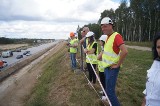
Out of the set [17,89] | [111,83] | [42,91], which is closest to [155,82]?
[111,83]

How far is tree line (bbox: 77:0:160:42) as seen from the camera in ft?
176

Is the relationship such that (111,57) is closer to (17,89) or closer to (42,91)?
(42,91)

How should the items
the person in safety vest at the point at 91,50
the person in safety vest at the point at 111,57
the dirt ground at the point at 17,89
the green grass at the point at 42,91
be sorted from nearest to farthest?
the person in safety vest at the point at 111,57 → the person in safety vest at the point at 91,50 → the green grass at the point at 42,91 → the dirt ground at the point at 17,89

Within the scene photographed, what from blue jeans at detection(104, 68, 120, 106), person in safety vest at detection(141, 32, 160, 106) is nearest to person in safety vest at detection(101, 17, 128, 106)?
blue jeans at detection(104, 68, 120, 106)

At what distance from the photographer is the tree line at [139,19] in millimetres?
53769

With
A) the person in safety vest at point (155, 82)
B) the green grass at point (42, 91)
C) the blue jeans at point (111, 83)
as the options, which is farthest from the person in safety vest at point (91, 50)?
the person in safety vest at point (155, 82)

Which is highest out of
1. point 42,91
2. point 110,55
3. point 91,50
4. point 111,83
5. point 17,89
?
point 110,55

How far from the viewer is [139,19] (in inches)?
2340

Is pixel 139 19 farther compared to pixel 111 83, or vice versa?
pixel 139 19

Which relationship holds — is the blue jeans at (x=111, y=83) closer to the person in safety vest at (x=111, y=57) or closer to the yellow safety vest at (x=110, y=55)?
the person in safety vest at (x=111, y=57)

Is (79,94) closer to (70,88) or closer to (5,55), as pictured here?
(70,88)

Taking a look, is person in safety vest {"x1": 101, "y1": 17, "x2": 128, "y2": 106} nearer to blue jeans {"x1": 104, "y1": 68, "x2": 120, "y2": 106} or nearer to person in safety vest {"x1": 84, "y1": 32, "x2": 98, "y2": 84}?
blue jeans {"x1": 104, "y1": 68, "x2": 120, "y2": 106}

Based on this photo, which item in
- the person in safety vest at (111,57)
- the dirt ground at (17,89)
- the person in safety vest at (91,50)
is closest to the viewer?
the person in safety vest at (111,57)

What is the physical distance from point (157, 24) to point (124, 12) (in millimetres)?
17945
